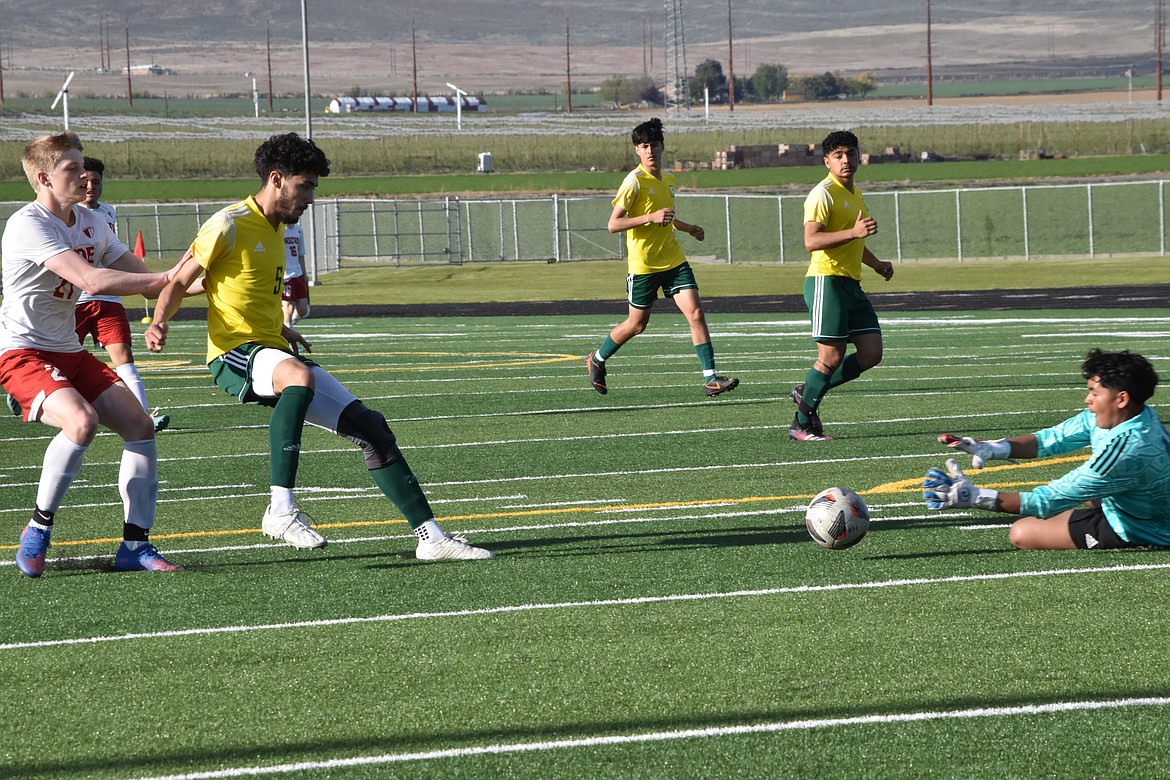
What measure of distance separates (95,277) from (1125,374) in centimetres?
473

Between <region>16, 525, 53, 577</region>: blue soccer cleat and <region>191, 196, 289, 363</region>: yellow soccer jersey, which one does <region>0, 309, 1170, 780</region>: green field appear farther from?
<region>191, 196, 289, 363</region>: yellow soccer jersey

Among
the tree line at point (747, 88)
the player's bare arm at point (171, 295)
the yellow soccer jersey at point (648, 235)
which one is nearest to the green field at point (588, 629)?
the player's bare arm at point (171, 295)

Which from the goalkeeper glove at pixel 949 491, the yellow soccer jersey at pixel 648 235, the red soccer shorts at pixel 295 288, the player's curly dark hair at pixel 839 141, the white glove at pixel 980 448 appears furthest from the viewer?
the red soccer shorts at pixel 295 288

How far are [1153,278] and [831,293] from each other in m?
25.5

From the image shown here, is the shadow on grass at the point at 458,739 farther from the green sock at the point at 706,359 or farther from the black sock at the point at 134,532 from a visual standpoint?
the green sock at the point at 706,359

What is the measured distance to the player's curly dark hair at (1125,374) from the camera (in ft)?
23.3

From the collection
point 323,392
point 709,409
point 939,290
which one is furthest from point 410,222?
point 323,392

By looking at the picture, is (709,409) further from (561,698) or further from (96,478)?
(561,698)

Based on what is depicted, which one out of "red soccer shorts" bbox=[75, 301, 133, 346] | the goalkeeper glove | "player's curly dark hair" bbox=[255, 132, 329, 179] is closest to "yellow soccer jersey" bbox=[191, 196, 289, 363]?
"player's curly dark hair" bbox=[255, 132, 329, 179]

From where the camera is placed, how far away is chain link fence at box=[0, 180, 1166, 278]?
158 feet

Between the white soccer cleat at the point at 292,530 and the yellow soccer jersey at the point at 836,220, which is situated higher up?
the yellow soccer jersey at the point at 836,220

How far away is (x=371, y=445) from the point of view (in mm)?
7641

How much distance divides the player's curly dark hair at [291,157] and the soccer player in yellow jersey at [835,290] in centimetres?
510

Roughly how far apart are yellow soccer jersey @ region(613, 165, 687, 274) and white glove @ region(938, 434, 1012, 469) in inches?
279
